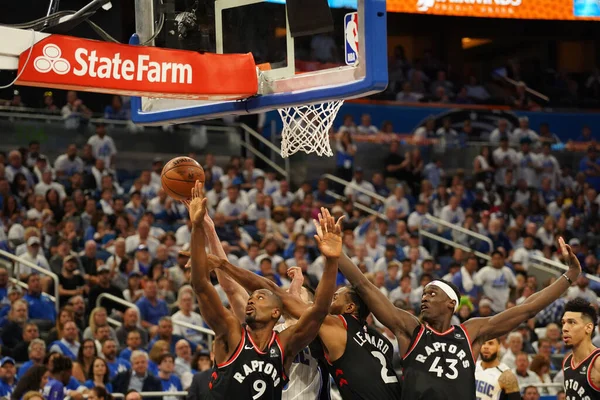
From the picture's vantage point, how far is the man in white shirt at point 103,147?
15.6 m

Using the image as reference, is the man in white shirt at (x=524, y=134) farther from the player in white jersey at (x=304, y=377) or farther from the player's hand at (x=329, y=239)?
the player's hand at (x=329, y=239)

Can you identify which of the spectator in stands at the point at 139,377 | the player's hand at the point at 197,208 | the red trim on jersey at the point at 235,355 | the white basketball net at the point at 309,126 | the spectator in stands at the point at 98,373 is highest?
the white basketball net at the point at 309,126

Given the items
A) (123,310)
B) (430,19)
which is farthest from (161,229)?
(430,19)

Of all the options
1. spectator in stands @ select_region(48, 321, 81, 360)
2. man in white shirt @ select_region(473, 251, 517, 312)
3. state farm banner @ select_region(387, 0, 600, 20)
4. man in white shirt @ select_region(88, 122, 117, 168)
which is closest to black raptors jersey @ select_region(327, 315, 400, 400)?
spectator in stands @ select_region(48, 321, 81, 360)

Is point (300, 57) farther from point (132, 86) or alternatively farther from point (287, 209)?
point (287, 209)

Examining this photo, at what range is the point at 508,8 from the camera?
1772cm

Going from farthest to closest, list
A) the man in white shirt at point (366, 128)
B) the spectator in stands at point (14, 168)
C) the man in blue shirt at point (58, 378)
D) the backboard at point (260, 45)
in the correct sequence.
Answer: the man in white shirt at point (366, 128), the spectator in stands at point (14, 168), the man in blue shirt at point (58, 378), the backboard at point (260, 45)

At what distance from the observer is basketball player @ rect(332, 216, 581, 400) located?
665cm

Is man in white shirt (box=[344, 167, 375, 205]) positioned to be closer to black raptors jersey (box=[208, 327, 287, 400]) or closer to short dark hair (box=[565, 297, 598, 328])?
short dark hair (box=[565, 297, 598, 328])

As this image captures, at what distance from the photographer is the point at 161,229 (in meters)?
14.0

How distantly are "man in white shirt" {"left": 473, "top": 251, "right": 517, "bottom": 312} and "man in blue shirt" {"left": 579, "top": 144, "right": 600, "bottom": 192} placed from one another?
5.54 meters

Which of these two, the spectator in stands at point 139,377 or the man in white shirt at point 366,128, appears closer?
the spectator in stands at point 139,377

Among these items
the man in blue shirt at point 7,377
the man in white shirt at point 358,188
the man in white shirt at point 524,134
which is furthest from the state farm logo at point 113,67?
the man in white shirt at point 524,134

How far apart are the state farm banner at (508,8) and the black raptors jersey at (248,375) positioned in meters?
11.3
